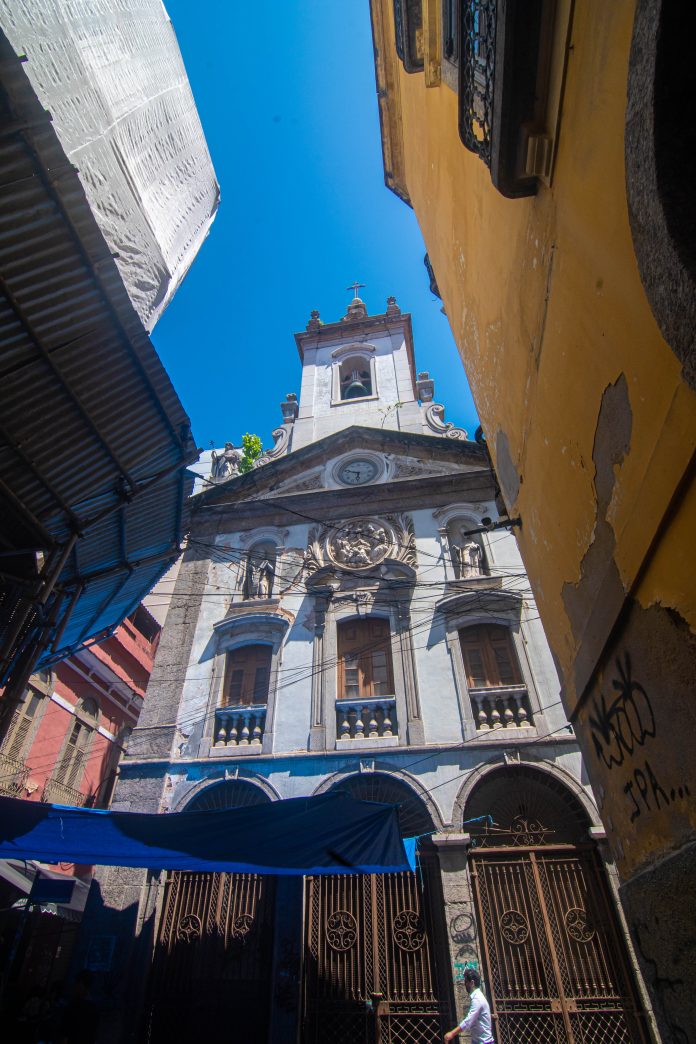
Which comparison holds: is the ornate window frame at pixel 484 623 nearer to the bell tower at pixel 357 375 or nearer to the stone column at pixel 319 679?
the stone column at pixel 319 679

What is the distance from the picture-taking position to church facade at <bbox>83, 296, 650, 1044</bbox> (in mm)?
7293

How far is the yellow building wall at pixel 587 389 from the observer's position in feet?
6.70

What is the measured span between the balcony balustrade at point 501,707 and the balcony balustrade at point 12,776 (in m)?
10.5

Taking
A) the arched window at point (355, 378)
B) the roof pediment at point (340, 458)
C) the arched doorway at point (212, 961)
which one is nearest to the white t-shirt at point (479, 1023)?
the arched doorway at point (212, 961)

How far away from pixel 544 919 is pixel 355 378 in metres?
14.5

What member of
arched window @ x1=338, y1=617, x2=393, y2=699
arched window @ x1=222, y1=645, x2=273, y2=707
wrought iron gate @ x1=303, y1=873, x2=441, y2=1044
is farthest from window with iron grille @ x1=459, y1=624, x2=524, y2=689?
arched window @ x1=222, y1=645, x2=273, y2=707

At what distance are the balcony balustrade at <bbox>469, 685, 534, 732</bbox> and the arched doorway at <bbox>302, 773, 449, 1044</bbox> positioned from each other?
1815mm

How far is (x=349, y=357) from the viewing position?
1802 cm

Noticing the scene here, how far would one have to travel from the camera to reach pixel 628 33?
6.18ft

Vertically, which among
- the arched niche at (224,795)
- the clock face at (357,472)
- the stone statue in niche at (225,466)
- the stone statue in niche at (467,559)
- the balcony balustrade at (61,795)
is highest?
the stone statue in niche at (225,466)

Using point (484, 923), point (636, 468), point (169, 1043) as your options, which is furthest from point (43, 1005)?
point (636, 468)

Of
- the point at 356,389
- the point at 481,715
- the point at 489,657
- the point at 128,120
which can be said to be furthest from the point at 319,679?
the point at 356,389

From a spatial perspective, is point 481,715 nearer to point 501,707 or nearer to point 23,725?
point 501,707

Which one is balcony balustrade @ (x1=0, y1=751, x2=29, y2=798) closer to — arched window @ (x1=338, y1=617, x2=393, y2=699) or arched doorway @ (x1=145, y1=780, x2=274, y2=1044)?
arched doorway @ (x1=145, y1=780, x2=274, y2=1044)
